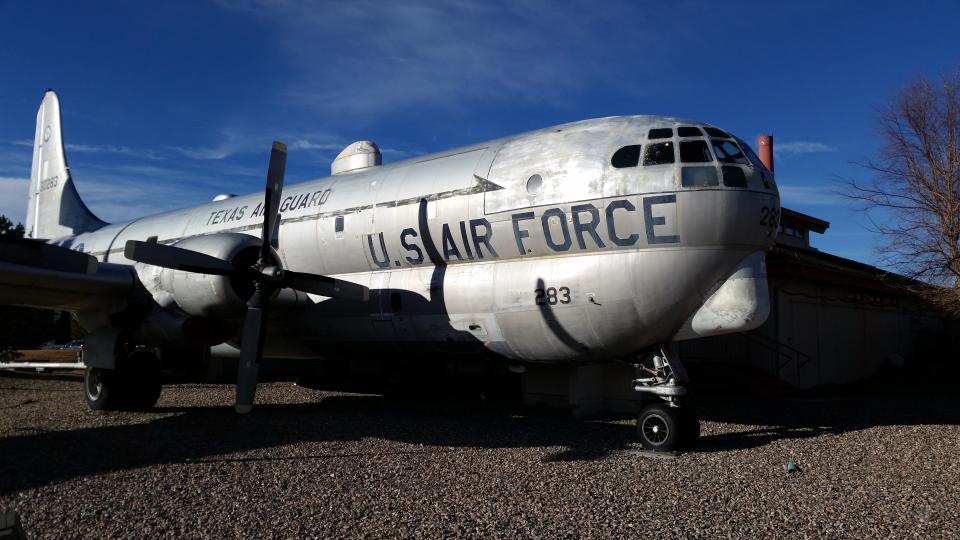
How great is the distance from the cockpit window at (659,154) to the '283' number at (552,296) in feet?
7.68

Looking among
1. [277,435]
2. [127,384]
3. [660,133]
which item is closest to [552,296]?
[660,133]

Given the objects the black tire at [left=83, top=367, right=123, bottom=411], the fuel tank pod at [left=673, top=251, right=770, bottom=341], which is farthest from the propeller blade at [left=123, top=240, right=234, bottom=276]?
the fuel tank pod at [left=673, top=251, right=770, bottom=341]

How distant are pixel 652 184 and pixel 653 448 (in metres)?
3.94

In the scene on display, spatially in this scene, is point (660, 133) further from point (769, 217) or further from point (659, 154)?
point (769, 217)

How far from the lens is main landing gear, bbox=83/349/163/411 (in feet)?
44.5

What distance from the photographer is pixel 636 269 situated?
10.4 metres

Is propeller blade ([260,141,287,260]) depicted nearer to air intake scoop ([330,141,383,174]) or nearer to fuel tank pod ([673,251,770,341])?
air intake scoop ([330,141,383,174])

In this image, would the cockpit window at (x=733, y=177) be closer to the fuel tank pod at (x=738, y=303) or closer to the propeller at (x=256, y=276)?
the fuel tank pod at (x=738, y=303)

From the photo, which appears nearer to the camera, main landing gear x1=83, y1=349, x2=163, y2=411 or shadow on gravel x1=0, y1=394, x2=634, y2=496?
shadow on gravel x1=0, y1=394, x2=634, y2=496

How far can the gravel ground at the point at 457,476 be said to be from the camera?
6500 mm

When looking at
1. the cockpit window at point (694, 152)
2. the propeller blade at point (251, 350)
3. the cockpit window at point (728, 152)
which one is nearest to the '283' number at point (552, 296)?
the cockpit window at point (694, 152)

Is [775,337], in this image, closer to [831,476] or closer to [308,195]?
[831,476]

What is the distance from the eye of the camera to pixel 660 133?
1089 centimetres

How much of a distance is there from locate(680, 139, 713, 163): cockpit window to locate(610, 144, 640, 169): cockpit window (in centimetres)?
67
